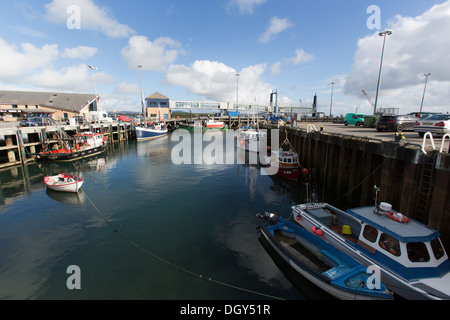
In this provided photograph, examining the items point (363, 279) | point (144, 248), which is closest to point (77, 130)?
point (144, 248)

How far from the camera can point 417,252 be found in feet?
25.5

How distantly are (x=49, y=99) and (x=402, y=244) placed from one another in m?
91.8

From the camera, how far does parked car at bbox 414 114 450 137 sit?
1542 cm

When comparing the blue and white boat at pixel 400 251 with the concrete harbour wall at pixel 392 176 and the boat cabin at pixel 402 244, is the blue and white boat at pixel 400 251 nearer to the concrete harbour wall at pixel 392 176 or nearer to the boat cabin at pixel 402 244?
the boat cabin at pixel 402 244

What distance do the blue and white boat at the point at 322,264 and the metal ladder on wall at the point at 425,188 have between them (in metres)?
5.15

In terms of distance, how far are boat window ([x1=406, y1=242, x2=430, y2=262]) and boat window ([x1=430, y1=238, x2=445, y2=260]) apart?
0.98 ft

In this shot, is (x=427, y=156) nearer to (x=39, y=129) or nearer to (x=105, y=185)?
(x=105, y=185)

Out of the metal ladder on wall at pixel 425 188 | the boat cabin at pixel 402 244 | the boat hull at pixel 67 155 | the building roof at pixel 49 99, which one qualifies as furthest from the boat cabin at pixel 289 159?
the building roof at pixel 49 99

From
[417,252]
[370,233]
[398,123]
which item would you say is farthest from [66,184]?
[398,123]

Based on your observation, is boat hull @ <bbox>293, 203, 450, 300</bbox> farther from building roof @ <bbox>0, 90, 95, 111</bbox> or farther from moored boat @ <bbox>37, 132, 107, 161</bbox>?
building roof @ <bbox>0, 90, 95, 111</bbox>

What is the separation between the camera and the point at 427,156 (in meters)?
10.5

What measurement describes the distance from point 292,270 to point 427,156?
8.89m

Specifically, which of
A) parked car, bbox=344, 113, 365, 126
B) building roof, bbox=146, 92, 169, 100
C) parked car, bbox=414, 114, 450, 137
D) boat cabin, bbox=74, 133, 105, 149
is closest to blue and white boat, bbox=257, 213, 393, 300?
parked car, bbox=414, 114, 450, 137

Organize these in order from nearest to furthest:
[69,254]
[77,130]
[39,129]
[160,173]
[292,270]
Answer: [292,270] < [69,254] < [160,173] < [39,129] < [77,130]
